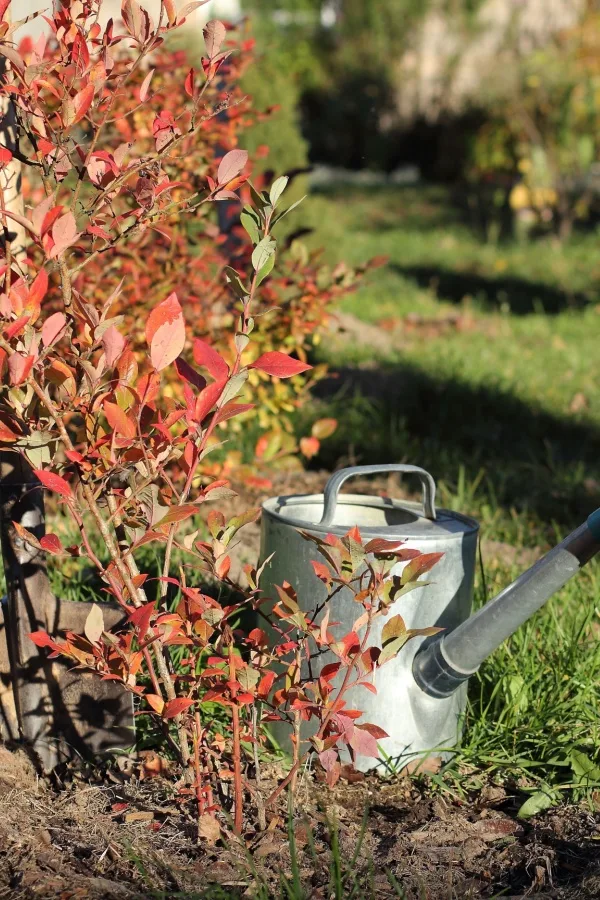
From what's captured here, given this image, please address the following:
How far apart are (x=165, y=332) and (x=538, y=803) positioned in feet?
3.45

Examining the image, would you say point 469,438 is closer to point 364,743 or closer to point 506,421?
point 506,421

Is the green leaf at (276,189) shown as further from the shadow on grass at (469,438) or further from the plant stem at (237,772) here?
the shadow on grass at (469,438)

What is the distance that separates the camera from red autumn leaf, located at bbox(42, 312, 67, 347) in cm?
132

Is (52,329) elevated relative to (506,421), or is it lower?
elevated

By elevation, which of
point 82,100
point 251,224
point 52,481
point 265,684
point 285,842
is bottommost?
point 285,842

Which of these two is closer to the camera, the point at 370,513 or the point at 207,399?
the point at 207,399

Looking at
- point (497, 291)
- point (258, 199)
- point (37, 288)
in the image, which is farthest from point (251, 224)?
point (497, 291)

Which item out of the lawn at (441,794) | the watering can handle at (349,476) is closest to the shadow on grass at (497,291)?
the lawn at (441,794)

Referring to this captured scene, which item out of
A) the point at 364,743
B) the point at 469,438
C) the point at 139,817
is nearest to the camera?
the point at 364,743

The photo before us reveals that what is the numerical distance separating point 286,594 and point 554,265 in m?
7.72

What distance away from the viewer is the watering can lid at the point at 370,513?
175 centimetres

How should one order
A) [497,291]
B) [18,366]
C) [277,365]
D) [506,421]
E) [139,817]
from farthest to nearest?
[497,291] < [506,421] < [139,817] < [277,365] < [18,366]

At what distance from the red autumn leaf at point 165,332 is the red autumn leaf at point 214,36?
36 cm

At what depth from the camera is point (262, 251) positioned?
137cm
